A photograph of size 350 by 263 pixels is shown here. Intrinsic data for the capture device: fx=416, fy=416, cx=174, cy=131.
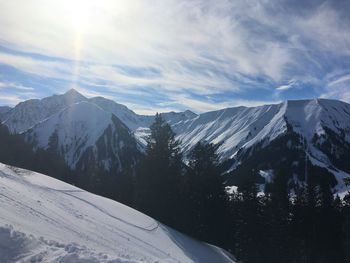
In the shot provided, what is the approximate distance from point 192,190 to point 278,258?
380 inches

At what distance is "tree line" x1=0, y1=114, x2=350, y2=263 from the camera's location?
36.8 m

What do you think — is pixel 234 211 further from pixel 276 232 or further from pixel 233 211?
pixel 276 232

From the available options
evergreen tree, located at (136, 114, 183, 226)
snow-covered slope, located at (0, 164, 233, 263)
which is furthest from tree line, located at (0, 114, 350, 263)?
snow-covered slope, located at (0, 164, 233, 263)

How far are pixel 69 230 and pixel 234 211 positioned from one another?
2874 centimetres

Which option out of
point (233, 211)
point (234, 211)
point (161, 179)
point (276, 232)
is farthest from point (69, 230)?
point (233, 211)

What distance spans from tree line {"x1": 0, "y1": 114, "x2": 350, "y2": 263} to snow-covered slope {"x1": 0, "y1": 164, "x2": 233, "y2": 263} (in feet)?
29.0

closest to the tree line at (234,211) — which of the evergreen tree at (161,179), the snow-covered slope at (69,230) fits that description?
the evergreen tree at (161,179)

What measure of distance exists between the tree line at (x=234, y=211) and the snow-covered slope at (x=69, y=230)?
8839 millimetres

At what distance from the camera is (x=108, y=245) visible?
52.9 feet

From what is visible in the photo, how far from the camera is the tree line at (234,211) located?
1449 inches

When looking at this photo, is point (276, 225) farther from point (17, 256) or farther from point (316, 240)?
point (17, 256)

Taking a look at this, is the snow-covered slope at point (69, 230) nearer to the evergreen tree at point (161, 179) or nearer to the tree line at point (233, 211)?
the tree line at point (233, 211)

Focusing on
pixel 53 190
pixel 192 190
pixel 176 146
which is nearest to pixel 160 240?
pixel 53 190

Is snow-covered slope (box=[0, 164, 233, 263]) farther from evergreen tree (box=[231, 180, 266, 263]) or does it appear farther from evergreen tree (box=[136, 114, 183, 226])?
evergreen tree (box=[136, 114, 183, 226])
